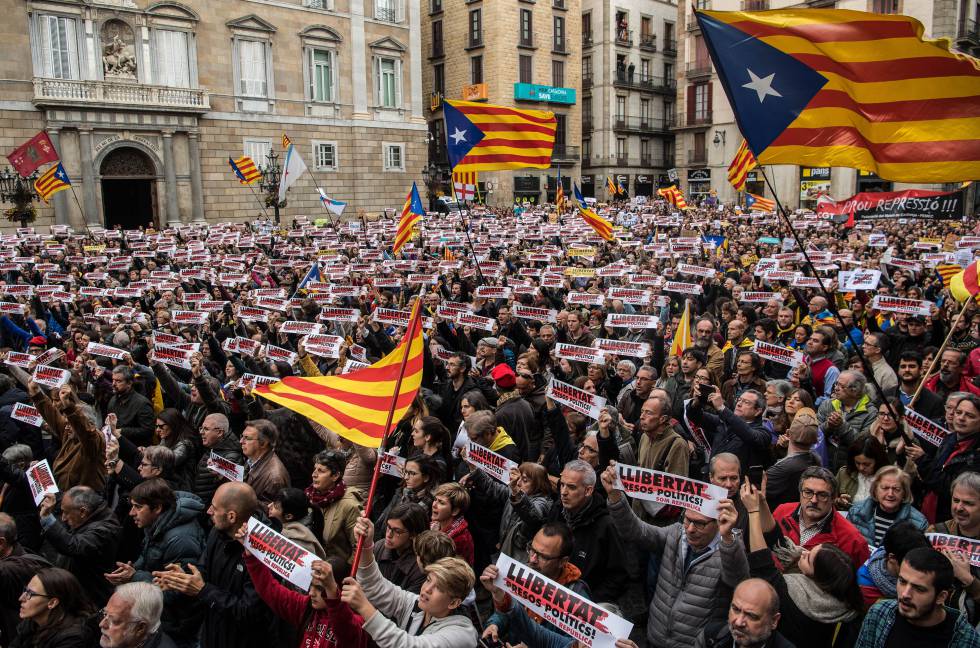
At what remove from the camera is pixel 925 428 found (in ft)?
17.9

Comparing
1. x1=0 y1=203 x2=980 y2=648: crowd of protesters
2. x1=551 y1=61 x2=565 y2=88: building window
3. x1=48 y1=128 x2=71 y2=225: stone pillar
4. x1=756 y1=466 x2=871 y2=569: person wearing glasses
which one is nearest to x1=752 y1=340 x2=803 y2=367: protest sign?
x1=0 y1=203 x2=980 y2=648: crowd of protesters

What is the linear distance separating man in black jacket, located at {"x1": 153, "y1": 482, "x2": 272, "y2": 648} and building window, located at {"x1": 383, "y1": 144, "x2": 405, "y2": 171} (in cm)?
3553

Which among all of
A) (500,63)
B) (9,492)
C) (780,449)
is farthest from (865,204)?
(500,63)

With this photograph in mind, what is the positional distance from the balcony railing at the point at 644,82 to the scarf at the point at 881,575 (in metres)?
52.6

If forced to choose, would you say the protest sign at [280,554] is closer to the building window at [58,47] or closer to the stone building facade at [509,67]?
the building window at [58,47]

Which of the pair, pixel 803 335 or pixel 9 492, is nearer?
pixel 9 492

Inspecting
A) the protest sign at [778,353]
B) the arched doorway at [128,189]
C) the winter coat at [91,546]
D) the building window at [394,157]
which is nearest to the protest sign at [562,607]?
the winter coat at [91,546]

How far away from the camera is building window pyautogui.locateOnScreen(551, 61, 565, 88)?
48.5m

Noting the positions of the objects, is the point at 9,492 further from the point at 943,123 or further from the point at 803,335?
the point at 803,335

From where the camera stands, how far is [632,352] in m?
7.70

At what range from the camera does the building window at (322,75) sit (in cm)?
3544

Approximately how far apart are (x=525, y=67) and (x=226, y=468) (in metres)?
45.2

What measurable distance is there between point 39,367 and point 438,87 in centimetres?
4560

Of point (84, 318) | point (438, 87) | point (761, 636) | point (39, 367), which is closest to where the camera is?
point (761, 636)
